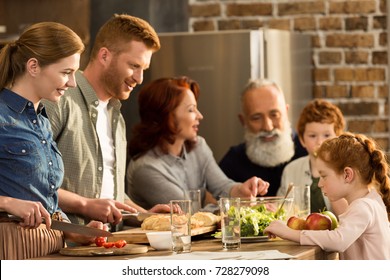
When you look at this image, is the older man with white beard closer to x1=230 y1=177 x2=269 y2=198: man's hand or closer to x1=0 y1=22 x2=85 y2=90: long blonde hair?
x1=230 y1=177 x2=269 y2=198: man's hand

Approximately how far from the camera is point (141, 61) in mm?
3057

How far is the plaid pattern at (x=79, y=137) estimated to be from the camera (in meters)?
2.83

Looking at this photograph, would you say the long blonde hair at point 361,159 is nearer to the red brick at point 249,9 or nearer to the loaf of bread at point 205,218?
the loaf of bread at point 205,218

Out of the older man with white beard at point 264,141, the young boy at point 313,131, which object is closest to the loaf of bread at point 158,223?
the young boy at point 313,131

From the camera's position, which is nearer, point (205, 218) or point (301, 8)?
point (205, 218)

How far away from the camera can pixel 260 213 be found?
2676mm

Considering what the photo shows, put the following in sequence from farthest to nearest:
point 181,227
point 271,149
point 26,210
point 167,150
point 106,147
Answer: point 271,149
point 167,150
point 106,147
point 181,227
point 26,210

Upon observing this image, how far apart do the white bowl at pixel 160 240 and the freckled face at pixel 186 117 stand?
1.22 metres

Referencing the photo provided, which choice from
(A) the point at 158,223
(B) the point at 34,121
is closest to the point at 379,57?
(A) the point at 158,223

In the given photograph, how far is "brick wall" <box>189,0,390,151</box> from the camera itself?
4879 millimetres

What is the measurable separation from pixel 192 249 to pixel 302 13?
2.74 metres

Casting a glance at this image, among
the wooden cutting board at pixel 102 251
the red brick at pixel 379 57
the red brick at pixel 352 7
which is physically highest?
the red brick at pixel 352 7

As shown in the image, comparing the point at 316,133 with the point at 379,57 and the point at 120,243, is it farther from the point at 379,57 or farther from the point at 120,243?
the point at 120,243

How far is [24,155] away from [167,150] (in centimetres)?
126
